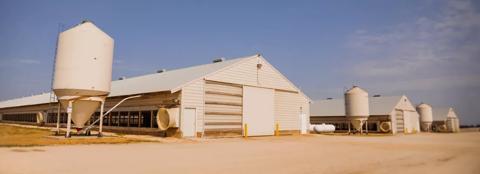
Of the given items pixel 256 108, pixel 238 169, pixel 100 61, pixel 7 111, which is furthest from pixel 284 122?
pixel 7 111

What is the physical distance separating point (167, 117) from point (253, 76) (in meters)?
10.2

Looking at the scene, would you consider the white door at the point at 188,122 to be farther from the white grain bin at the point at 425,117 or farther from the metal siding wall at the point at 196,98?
the white grain bin at the point at 425,117

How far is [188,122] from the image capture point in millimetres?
26094

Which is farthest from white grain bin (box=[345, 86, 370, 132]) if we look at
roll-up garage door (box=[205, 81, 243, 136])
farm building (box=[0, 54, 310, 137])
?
roll-up garage door (box=[205, 81, 243, 136])

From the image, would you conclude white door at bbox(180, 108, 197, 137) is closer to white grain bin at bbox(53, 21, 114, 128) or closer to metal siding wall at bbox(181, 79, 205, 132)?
metal siding wall at bbox(181, 79, 205, 132)

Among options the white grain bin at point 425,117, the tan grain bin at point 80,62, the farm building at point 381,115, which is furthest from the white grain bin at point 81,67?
the white grain bin at point 425,117

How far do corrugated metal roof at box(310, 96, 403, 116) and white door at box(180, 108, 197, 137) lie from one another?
3803cm

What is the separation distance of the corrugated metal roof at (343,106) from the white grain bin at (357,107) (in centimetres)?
703

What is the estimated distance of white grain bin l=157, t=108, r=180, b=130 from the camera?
2505 cm

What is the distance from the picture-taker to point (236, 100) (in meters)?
30.2

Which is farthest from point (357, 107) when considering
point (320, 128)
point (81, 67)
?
point (81, 67)

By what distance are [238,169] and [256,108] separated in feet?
72.7

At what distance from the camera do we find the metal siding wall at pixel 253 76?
29.6 metres

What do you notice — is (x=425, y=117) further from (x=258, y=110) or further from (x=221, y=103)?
(x=221, y=103)
